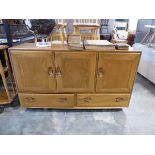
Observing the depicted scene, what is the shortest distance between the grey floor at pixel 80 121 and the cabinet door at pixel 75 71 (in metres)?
0.35

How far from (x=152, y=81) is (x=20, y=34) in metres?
2.57

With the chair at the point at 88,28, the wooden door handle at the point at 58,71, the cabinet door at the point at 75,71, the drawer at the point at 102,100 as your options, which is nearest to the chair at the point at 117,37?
the chair at the point at 88,28

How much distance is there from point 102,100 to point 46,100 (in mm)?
654

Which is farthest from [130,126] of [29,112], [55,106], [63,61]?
[29,112]

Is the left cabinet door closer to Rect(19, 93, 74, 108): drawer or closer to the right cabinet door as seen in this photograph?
Rect(19, 93, 74, 108): drawer

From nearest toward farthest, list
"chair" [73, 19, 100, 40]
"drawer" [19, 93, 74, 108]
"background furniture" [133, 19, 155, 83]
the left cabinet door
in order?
the left cabinet door, "drawer" [19, 93, 74, 108], "chair" [73, 19, 100, 40], "background furniture" [133, 19, 155, 83]

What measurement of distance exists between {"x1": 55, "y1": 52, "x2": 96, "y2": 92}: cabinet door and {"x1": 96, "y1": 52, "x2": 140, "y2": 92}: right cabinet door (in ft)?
0.29

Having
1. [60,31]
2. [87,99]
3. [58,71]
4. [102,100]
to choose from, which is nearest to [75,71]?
[58,71]

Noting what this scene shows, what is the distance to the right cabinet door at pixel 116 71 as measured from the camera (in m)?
1.49

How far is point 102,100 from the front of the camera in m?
1.74

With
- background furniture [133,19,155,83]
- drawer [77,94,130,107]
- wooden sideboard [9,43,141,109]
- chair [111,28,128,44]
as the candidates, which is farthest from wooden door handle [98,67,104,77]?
background furniture [133,19,155,83]

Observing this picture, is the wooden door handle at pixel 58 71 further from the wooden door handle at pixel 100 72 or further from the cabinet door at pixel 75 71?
the wooden door handle at pixel 100 72

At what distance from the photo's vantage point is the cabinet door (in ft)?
4.86
